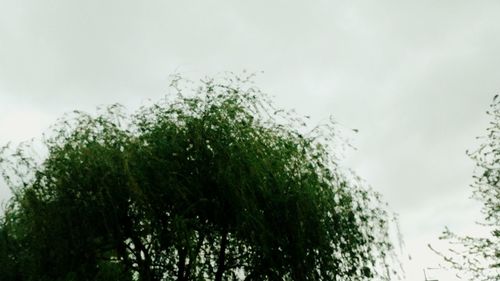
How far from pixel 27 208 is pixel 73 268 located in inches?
67.4

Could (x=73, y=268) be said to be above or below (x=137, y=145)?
below

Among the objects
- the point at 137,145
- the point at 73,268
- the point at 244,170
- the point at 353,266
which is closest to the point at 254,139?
the point at 244,170

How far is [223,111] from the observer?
12.9 metres

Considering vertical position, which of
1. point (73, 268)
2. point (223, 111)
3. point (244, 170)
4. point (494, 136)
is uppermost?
point (494, 136)

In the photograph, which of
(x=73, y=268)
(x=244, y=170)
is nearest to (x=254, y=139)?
(x=244, y=170)

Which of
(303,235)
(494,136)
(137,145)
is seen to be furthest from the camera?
(494,136)

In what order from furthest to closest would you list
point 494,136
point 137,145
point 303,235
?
point 494,136
point 137,145
point 303,235

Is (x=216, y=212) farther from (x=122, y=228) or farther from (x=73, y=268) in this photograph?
(x=73, y=268)

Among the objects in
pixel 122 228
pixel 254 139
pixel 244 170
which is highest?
pixel 254 139

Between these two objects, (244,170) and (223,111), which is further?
(223,111)

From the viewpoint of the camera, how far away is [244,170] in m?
11.7

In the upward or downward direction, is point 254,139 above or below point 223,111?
below

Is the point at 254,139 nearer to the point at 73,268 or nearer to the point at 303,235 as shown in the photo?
the point at 303,235

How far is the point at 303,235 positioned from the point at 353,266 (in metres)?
1.59
